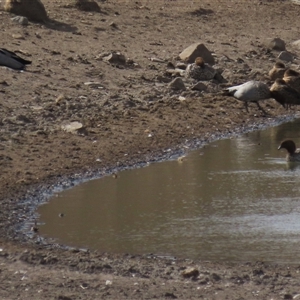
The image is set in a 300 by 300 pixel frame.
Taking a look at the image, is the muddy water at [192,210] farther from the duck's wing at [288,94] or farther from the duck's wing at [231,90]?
the duck's wing at [288,94]

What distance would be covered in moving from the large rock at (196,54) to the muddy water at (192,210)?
170 inches

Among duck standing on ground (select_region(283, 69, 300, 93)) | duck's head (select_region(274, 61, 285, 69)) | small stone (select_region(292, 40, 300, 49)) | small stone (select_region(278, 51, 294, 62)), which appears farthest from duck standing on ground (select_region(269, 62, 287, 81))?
small stone (select_region(292, 40, 300, 49))

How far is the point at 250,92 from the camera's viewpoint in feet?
40.4

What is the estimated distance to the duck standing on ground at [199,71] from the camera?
44.1ft

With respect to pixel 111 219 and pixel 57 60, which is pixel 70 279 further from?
pixel 57 60

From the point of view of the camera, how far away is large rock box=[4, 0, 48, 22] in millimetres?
14875

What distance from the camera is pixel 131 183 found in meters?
8.85

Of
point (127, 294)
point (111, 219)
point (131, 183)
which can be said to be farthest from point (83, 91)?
point (127, 294)

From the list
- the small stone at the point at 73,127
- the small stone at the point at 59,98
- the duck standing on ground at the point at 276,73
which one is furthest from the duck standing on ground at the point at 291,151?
the duck standing on ground at the point at 276,73

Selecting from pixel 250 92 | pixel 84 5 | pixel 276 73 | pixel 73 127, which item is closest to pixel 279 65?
pixel 276 73

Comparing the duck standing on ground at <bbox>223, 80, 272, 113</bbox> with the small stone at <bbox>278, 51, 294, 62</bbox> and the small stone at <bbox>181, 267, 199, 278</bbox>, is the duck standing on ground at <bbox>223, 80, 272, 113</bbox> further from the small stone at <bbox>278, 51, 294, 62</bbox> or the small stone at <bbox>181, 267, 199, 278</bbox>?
the small stone at <bbox>181, 267, 199, 278</bbox>

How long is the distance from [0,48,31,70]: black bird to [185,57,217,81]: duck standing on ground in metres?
2.65

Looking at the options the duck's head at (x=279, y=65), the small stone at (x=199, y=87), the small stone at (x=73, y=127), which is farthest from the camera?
the duck's head at (x=279, y=65)

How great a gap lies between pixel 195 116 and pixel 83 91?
4.92 feet
